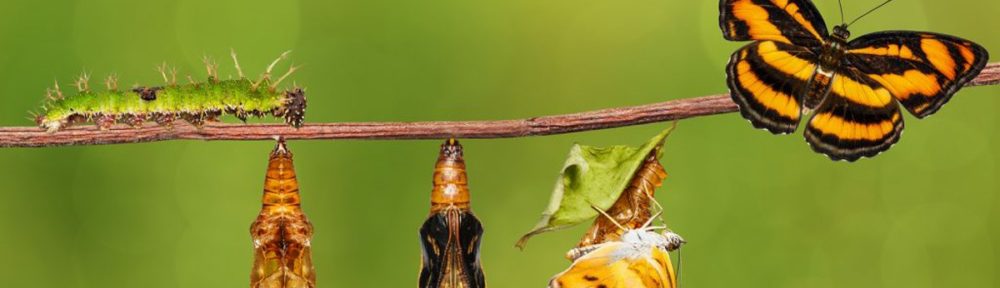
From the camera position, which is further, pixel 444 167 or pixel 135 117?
pixel 444 167

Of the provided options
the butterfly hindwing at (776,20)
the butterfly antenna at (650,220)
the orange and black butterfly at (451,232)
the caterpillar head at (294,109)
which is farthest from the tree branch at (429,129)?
the butterfly antenna at (650,220)

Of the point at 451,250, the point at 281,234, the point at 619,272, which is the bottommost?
the point at 619,272

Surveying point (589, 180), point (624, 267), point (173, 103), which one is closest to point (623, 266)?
point (624, 267)

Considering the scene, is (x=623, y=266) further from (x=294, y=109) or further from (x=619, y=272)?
(x=294, y=109)

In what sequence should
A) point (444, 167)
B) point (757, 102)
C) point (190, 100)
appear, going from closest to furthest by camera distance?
point (757, 102), point (190, 100), point (444, 167)

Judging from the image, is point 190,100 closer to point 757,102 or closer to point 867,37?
point 757,102

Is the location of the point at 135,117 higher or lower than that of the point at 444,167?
higher

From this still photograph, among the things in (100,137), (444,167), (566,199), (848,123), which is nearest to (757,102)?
(848,123)
